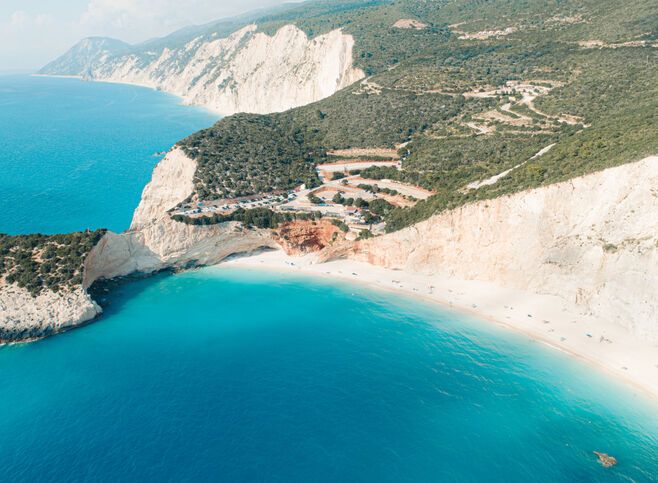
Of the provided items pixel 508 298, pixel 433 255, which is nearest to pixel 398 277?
pixel 433 255

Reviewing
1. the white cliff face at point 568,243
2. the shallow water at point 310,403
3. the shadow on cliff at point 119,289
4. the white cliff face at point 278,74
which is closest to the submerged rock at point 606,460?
the shallow water at point 310,403

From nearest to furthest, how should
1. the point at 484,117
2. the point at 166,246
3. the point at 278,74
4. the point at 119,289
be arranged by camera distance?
the point at 119,289 < the point at 166,246 < the point at 484,117 < the point at 278,74

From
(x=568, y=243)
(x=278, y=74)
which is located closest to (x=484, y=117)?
(x=568, y=243)

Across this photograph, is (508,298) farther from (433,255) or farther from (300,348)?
(300,348)

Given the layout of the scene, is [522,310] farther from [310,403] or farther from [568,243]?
[310,403]

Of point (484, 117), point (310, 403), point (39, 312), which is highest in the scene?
point (484, 117)

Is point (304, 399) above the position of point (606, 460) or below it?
above

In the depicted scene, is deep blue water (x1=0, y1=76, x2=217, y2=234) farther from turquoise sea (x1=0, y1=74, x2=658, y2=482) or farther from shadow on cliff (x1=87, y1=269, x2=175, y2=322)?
turquoise sea (x1=0, y1=74, x2=658, y2=482)
